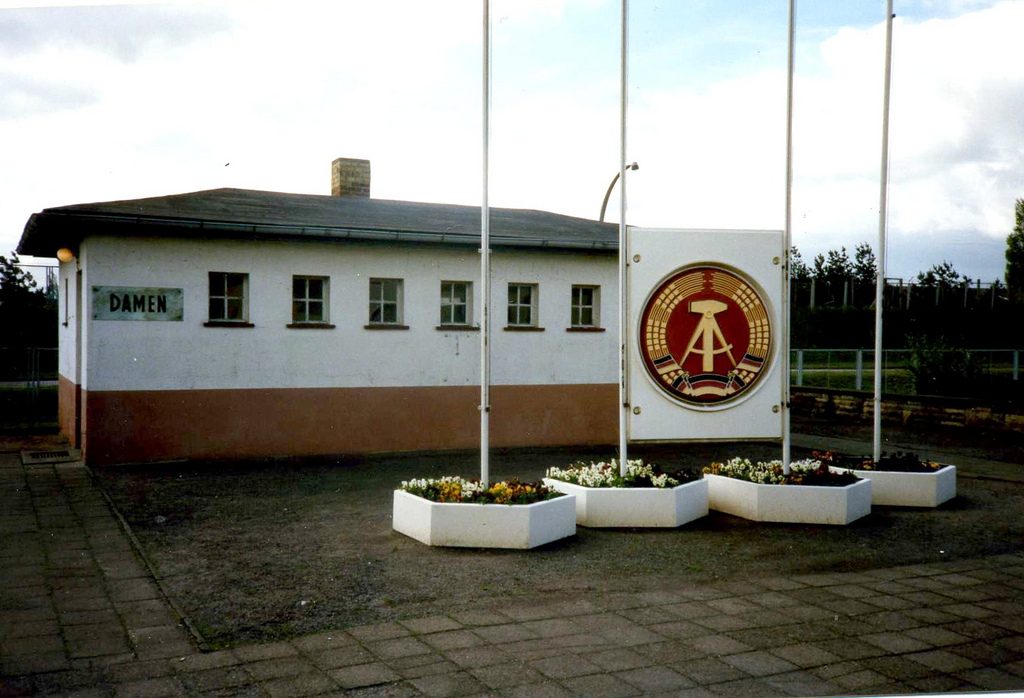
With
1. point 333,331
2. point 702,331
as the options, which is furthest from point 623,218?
point 333,331

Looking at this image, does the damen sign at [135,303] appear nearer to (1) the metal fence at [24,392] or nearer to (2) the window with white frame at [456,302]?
(2) the window with white frame at [456,302]

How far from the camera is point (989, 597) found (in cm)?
679

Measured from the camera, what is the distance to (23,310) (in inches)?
919

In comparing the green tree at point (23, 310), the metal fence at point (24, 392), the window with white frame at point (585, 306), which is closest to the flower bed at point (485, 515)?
the window with white frame at point (585, 306)

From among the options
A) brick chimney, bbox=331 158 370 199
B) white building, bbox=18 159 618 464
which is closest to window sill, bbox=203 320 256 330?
white building, bbox=18 159 618 464

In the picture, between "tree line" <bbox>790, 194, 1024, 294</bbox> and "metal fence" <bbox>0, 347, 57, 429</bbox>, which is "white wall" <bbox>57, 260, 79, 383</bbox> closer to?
"metal fence" <bbox>0, 347, 57, 429</bbox>

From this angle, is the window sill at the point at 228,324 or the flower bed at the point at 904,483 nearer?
the flower bed at the point at 904,483

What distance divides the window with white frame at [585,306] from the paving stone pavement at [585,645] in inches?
398

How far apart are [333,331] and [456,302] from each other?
2.28 meters

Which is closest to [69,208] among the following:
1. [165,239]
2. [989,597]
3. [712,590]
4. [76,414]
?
[165,239]

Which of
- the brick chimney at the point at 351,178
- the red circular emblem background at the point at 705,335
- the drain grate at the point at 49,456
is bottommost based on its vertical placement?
the drain grate at the point at 49,456

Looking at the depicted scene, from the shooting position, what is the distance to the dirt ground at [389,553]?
660cm

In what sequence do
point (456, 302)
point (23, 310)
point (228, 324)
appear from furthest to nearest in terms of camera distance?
point (23, 310), point (456, 302), point (228, 324)

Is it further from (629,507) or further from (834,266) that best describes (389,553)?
(834,266)
